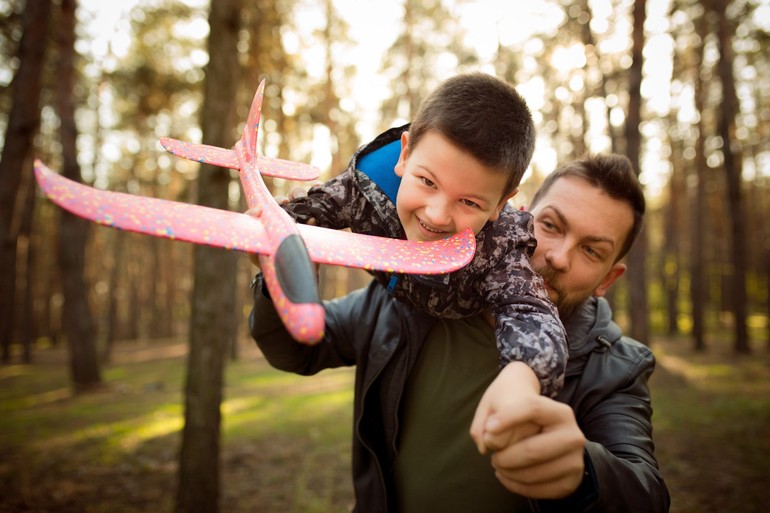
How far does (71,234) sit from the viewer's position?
9719 mm

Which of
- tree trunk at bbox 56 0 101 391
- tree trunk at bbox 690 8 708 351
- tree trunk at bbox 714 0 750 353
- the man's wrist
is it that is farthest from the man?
tree trunk at bbox 690 8 708 351

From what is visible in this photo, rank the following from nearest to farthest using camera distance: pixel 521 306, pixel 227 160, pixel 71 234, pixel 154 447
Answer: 1. pixel 521 306
2. pixel 227 160
3. pixel 154 447
4. pixel 71 234

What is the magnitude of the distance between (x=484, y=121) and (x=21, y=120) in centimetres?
499

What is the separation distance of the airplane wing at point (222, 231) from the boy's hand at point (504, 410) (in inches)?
10.4

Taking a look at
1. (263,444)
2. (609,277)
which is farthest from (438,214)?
(263,444)

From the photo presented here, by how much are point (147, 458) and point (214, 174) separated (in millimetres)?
4945

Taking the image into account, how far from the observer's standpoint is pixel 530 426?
906 millimetres

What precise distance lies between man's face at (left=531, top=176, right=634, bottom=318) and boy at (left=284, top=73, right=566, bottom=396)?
31cm

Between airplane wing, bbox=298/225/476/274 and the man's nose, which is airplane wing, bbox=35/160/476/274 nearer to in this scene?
airplane wing, bbox=298/225/476/274

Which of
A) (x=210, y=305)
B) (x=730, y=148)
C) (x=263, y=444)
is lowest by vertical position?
(x=263, y=444)

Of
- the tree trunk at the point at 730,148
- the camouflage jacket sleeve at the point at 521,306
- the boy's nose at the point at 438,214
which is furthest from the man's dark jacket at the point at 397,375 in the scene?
the tree trunk at the point at 730,148

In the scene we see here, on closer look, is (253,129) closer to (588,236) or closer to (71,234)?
(588,236)

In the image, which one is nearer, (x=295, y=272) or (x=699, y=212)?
(x=295, y=272)

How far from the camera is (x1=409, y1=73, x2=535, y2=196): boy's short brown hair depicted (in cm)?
119
